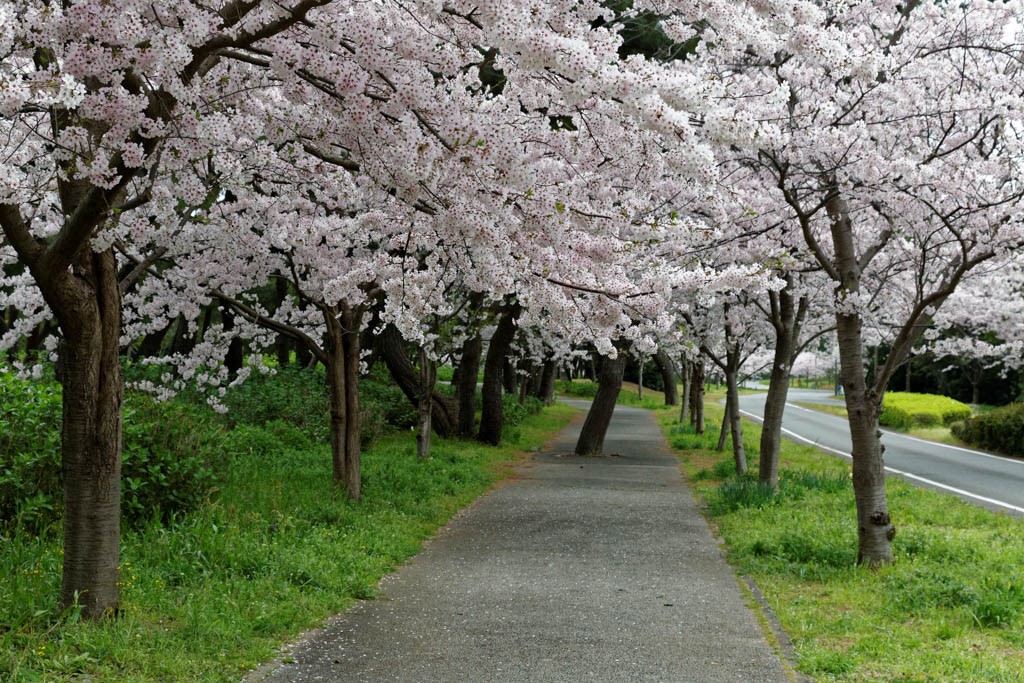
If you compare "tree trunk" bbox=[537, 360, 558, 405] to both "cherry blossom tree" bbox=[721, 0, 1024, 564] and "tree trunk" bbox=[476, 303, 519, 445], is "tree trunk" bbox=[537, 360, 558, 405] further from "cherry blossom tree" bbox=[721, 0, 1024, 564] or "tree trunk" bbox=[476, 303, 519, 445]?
"cherry blossom tree" bbox=[721, 0, 1024, 564]

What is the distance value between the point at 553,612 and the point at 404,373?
14280 millimetres

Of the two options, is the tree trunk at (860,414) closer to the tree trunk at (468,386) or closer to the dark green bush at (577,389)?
the tree trunk at (468,386)

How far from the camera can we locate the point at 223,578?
7.11 meters

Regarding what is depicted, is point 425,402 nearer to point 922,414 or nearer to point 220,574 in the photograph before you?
point 220,574

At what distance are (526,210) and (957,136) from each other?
5.79 meters

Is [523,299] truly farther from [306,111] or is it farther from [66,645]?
[66,645]

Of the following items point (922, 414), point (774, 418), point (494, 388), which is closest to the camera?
point (774, 418)

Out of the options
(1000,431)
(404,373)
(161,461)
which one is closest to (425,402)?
(404,373)

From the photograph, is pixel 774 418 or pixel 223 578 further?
pixel 774 418

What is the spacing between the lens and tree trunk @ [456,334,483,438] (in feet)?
73.6

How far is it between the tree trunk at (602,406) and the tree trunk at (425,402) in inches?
172

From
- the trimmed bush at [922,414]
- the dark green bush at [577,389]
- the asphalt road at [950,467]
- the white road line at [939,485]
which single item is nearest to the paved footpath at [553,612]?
the white road line at [939,485]

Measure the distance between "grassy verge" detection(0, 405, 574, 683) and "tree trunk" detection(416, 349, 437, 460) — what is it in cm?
446

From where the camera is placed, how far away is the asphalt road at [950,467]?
16.2 meters
